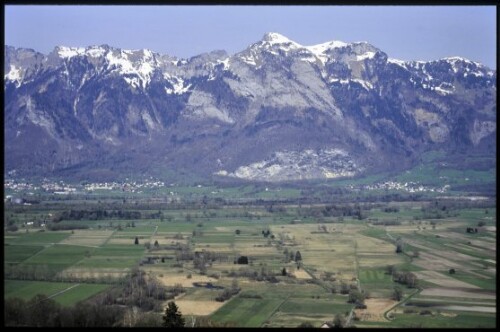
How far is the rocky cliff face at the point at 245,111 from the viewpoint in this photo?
3566cm

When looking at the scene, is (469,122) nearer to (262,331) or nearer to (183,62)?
(183,62)

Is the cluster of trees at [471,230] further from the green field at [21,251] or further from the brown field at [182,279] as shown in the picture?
the green field at [21,251]

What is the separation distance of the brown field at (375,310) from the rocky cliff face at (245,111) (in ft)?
66.3

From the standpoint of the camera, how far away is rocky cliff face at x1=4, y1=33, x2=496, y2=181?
35.7 m

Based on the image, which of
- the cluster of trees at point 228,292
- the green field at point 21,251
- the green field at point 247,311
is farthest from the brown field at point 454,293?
the green field at point 21,251

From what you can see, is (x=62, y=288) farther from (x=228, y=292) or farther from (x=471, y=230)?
(x=471, y=230)

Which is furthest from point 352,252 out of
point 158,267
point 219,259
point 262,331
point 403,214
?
point 262,331

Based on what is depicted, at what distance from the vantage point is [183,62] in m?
54.5

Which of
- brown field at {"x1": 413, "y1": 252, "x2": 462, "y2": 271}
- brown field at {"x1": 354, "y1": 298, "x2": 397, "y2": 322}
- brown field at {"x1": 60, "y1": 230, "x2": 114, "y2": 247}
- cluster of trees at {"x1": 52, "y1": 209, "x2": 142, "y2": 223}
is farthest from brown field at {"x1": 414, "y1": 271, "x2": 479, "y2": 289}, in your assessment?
cluster of trees at {"x1": 52, "y1": 209, "x2": 142, "y2": 223}

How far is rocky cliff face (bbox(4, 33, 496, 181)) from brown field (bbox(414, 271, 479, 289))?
Answer: 56.4ft

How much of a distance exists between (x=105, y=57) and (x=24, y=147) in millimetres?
18534

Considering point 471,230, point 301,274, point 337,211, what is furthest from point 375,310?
point 337,211

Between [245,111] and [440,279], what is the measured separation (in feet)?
104

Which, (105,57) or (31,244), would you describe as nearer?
(31,244)
